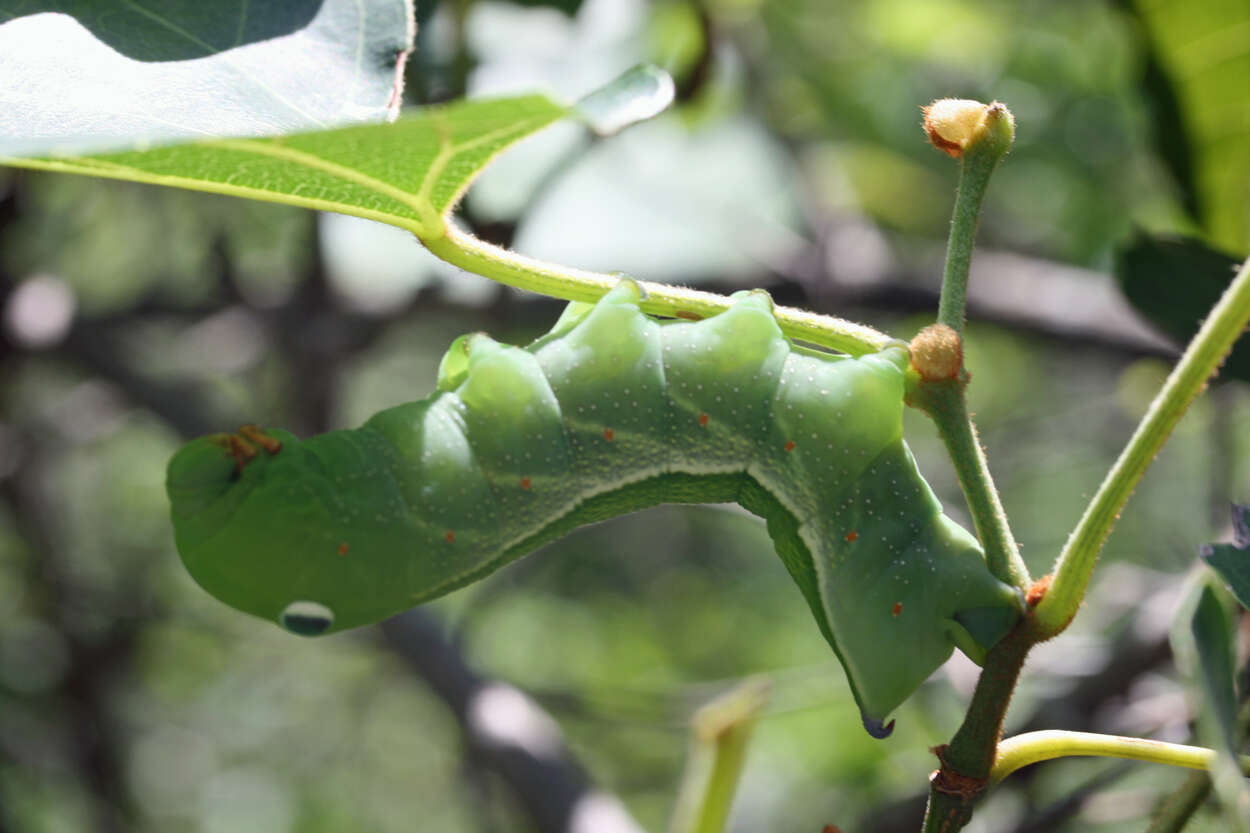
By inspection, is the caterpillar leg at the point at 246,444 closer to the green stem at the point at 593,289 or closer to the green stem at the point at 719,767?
the green stem at the point at 593,289

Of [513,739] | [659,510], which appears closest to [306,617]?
[513,739]

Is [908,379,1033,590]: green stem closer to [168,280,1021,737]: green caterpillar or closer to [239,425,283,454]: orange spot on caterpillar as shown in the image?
[168,280,1021,737]: green caterpillar

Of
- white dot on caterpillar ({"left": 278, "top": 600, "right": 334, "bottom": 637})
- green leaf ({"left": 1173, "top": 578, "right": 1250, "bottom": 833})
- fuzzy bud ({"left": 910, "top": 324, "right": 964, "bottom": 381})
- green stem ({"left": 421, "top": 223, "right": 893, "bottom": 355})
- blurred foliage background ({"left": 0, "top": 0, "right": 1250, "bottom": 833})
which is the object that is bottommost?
blurred foliage background ({"left": 0, "top": 0, "right": 1250, "bottom": 833})

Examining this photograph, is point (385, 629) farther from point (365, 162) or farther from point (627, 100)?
point (627, 100)

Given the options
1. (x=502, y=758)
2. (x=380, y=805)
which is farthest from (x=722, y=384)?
(x=380, y=805)

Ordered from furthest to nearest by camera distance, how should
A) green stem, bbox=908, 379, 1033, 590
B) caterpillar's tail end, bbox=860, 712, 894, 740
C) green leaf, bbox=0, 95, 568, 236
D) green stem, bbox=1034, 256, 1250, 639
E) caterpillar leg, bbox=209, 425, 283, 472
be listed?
caterpillar's tail end, bbox=860, 712, 894, 740 → caterpillar leg, bbox=209, 425, 283, 472 → green stem, bbox=908, 379, 1033, 590 → green stem, bbox=1034, 256, 1250, 639 → green leaf, bbox=0, 95, 568, 236

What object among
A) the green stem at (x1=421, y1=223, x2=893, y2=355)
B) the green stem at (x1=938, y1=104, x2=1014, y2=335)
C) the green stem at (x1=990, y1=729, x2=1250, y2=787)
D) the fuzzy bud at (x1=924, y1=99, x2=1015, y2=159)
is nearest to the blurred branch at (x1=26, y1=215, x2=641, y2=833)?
the green stem at (x1=990, y1=729, x2=1250, y2=787)

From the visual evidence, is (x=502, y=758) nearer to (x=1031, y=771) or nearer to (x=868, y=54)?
(x=1031, y=771)
